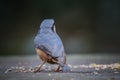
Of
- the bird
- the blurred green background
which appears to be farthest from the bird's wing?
the blurred green background

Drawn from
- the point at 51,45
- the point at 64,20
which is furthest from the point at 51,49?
the point at 64,20

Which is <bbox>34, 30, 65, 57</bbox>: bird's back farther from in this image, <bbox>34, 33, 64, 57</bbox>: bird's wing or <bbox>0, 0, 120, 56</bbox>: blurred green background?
<bbox>0, 0, 120, 56</bbox>: blurred green background

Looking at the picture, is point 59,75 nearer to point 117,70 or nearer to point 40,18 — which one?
point 117,70

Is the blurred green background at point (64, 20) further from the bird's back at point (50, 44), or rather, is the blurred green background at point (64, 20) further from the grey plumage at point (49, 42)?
the bird's back at point (50, 44)

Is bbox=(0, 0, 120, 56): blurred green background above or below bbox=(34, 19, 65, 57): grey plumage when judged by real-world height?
above

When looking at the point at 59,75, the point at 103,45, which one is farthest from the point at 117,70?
the point at 103,45

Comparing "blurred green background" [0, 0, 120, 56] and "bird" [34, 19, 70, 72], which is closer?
"bird" [34, 19, 70, 72]

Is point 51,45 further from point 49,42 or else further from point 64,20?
point 64,20

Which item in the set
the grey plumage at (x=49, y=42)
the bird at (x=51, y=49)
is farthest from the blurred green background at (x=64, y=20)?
the bird at (x=51, y=49)
